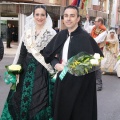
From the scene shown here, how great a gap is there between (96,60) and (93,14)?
38.2 meters

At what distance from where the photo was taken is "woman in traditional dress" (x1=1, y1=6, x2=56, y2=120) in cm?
408

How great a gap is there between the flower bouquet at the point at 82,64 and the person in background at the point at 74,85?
11cm

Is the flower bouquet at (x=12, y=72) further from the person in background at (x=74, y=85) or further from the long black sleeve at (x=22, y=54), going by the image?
the person in background at (x=74, y=85)

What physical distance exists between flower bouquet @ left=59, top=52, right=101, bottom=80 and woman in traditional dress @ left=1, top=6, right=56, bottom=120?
32.7 inches

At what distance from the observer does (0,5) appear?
77.2ft

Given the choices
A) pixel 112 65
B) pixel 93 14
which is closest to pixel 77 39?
pixel 112 65

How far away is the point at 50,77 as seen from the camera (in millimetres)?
4199

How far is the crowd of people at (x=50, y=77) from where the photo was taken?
3455 millimetres

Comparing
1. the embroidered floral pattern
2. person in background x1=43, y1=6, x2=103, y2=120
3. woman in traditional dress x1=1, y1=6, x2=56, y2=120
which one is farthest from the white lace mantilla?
person in background x1=43, y1=6, x2=103, y2=120

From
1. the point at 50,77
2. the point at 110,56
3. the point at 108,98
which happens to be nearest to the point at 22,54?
the point at 50,77

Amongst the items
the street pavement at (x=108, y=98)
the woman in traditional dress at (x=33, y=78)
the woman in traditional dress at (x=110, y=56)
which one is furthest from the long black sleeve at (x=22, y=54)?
the woman in traditional dress at (x=110, y=56)

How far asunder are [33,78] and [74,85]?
91 cm

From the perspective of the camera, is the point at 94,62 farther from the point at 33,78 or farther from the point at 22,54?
the point at 22,54

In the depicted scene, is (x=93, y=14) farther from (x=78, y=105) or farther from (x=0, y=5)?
(x=78, y=105)
